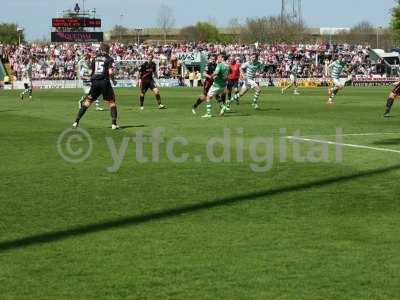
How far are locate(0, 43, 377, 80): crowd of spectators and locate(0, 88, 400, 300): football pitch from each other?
56.8 m

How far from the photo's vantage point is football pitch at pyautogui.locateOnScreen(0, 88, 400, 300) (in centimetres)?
695

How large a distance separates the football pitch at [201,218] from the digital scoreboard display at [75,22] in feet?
243

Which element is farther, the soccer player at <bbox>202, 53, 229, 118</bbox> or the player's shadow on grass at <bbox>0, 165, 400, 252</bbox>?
the soccer player at <bbox>202, 53, 229, 118</bbox>

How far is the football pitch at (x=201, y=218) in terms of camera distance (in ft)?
22.8

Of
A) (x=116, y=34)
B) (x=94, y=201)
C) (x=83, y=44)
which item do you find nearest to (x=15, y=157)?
(x=94, y=201)

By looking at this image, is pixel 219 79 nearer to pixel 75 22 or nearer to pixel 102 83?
pixel 102 83

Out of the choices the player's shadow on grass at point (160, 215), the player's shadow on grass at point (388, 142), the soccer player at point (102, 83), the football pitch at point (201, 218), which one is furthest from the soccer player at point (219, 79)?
the player's shadow on grass at point (160, 215)

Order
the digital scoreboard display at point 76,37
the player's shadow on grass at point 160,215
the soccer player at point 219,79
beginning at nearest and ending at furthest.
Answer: the player's shadow on grass at point 160,215 → the soccer player at point 219,79 → the digital scoreboard display at point 76,37

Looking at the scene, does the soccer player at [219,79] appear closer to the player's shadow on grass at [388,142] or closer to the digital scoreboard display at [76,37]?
the player's shadow on grass at [388,142]

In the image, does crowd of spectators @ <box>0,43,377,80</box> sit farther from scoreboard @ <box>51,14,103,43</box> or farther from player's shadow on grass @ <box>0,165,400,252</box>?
player's shadow on grass @ <box>0,165,400,252</box>

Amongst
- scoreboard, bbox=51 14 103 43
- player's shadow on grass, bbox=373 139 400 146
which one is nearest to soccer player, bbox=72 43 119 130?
player's shadow on grass, bbox=373 139 400 146

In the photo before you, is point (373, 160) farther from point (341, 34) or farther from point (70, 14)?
point (341, 34)

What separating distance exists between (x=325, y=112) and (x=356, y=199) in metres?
Answer: 20.2

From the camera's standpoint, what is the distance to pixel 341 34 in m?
169
